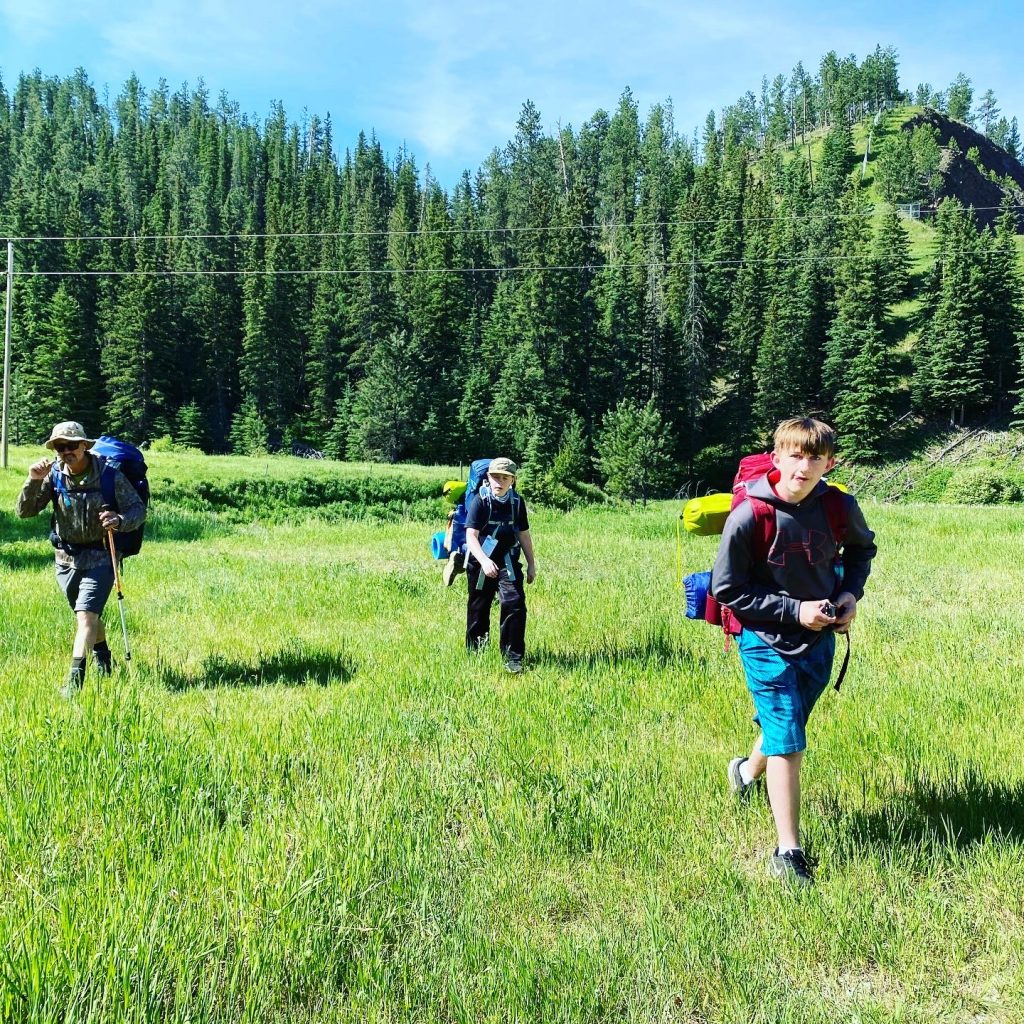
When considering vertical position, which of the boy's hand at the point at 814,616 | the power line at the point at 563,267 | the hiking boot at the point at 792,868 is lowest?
the hiking boot at the point at 792,868

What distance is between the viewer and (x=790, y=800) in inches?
132

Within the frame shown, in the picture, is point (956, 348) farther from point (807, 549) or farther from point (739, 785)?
point (807, 549)

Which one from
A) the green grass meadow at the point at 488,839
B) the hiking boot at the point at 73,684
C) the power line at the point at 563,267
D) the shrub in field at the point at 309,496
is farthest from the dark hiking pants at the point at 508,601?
the power line at the point at 563,267

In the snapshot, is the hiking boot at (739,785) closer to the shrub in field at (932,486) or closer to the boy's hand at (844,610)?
the boy's hand at (844,610)

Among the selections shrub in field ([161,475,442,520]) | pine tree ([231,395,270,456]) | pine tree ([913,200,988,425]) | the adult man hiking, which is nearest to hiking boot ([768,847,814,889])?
the adult man hiking

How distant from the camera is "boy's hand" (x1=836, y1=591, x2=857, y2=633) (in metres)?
3.33

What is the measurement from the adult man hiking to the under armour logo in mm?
4948

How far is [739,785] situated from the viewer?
13.4ft

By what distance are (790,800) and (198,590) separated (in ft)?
29.7

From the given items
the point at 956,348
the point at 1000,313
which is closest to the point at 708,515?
the point at 956,348

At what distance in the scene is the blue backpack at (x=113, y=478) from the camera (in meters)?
5.88

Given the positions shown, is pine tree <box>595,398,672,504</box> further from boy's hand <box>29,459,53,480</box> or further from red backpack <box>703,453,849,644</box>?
red backpack <box>703,453,849,644</box>

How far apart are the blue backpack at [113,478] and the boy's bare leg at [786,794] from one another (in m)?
4.98

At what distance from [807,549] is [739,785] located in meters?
1.48
